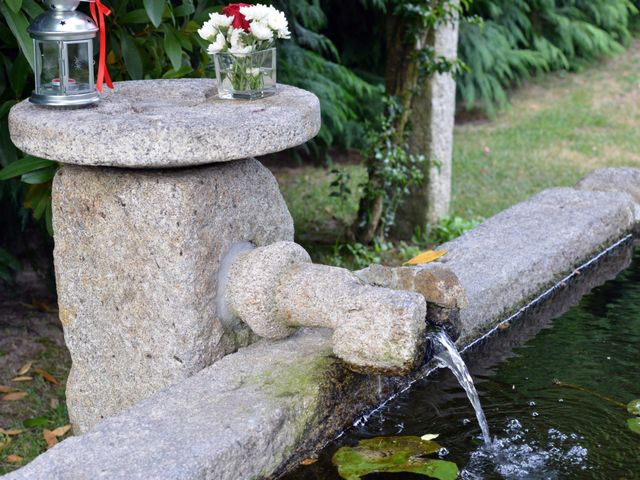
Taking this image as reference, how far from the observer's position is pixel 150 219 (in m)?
2.83

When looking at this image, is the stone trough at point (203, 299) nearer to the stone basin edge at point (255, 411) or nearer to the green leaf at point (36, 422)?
the stone basin edge at point (255, 411)

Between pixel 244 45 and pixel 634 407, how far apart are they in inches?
67.6

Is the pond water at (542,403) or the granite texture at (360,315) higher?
the granite texture at (360,315)

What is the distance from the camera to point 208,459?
236 cm

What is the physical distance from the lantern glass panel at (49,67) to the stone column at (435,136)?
2.89 metres

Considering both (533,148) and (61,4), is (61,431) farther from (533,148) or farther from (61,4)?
(533,148)

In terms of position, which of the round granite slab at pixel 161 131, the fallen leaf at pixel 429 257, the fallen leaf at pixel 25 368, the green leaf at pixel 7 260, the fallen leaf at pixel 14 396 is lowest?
the fallen leaf at pixel 25 368

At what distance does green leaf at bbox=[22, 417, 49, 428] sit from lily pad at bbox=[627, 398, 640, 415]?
2067 mm

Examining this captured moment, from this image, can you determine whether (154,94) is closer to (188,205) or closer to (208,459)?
(188,205)

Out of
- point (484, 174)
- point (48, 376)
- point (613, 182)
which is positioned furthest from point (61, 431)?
point (484, 174)

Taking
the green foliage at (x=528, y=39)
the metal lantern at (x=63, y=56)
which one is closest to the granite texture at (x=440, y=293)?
the metal lantern at (x=63, y=56)

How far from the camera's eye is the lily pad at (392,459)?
9.09 feet

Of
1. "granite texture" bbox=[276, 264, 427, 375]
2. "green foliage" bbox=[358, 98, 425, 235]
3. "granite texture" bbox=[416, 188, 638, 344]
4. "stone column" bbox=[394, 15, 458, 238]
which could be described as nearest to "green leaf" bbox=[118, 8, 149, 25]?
"granite texture" bbox=[276, 264, 427, 375]

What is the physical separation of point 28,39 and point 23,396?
1.43 metres
